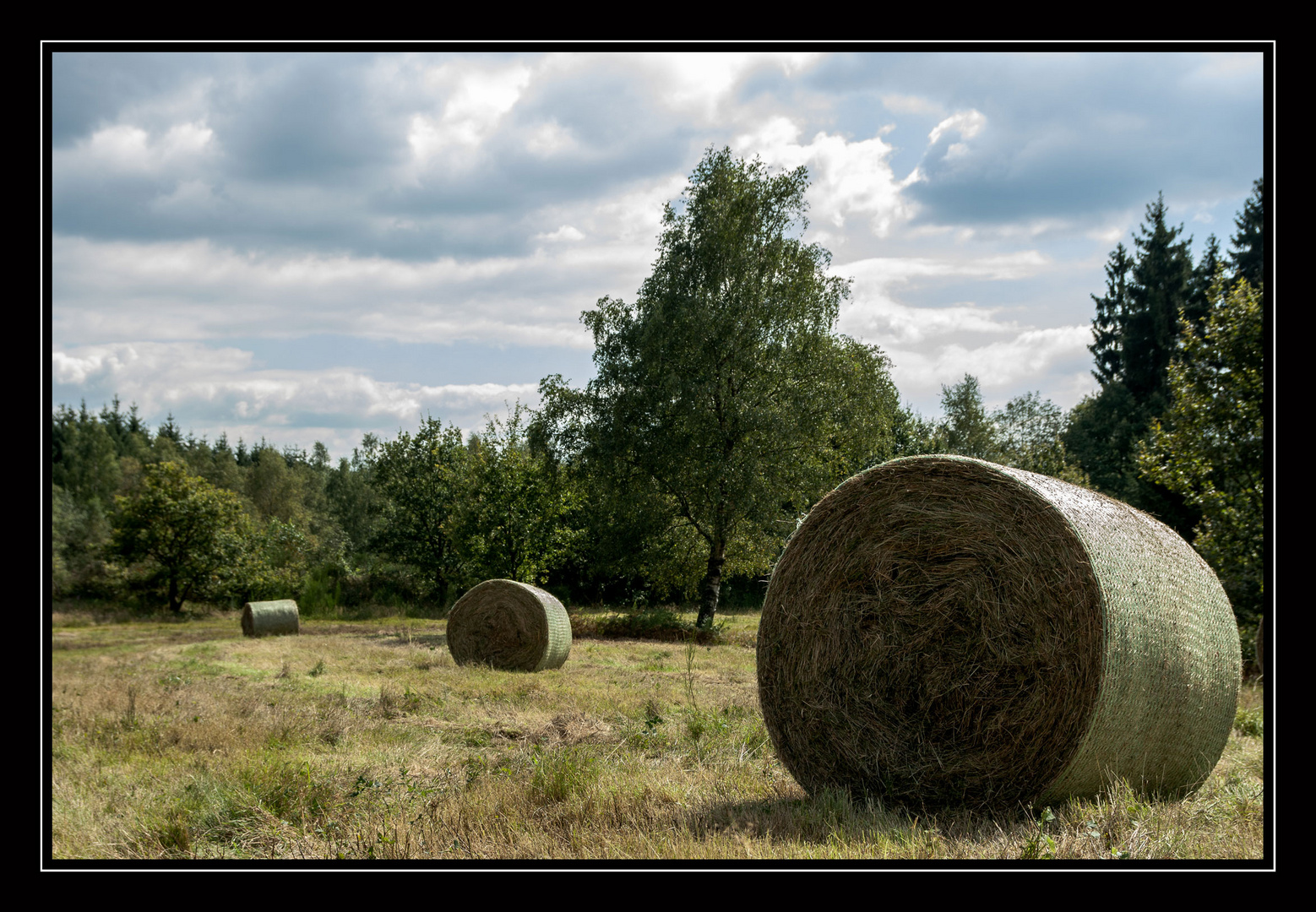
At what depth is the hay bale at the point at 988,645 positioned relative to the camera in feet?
14.6

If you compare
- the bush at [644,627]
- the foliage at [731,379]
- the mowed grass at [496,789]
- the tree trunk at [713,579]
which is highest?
the foliage at [731,379]

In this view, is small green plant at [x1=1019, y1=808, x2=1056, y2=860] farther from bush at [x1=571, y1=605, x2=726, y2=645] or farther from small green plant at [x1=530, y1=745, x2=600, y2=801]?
bush at [x1=571, y1=605, x2=726, y2=645]

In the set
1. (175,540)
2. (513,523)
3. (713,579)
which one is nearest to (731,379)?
(713,579)

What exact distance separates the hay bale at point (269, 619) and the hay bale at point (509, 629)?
9192 millimetres

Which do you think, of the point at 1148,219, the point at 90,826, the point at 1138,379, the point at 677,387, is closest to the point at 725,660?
the point at 677,387

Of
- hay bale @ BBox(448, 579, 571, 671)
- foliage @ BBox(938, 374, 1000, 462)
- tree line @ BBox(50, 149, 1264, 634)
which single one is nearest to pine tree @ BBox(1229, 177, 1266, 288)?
tree line @ BBox(50, 149, 1264, 634)

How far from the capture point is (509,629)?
43.1 feet

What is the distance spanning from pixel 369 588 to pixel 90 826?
29909 millimetres

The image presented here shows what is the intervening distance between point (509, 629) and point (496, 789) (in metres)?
8.51

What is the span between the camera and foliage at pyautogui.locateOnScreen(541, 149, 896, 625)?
20328 mm

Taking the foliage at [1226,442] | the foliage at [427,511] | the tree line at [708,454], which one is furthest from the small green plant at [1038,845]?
the foliage at [427,511]

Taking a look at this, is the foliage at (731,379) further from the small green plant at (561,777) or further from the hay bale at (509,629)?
the small green plant at (561,777)
